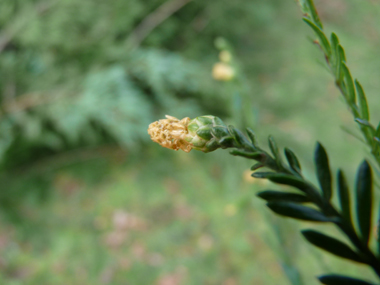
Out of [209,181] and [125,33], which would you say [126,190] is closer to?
[209,181]

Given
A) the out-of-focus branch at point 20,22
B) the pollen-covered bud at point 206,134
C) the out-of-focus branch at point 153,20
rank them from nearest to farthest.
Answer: the pollen-covered bud at point 206,134 < the out-of-focus branch at point 20,22 < the out-of-focus branch at point 153,20

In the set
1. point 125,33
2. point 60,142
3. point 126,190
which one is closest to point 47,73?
point 60,142

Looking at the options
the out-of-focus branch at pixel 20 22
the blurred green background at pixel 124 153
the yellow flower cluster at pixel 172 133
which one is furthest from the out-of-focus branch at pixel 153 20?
the yellow flower cluster at pixel 172 133

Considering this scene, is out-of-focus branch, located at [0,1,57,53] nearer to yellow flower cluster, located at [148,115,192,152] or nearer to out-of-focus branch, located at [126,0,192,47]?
out-of-focus branch, located at [126,0,192,47]

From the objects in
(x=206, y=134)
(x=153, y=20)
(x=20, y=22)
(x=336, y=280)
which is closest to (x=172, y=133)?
(x=206, y=134)

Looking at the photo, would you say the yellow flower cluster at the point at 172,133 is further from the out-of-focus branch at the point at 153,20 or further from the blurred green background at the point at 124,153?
the out-of-focus branch at the point at 153,20

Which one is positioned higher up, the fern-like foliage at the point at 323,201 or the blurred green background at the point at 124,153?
the blurred green background at the point at 124,153
